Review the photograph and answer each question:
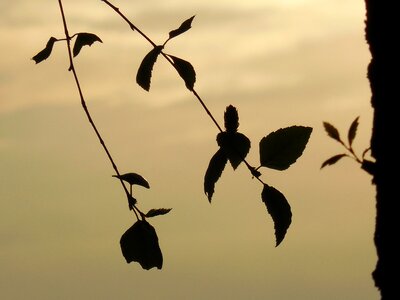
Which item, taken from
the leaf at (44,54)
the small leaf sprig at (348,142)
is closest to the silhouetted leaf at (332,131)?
the small leaf sprig at (348,142)

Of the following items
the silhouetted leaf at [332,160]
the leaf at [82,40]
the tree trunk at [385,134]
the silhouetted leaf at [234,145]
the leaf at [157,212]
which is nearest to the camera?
the tree trunk at [385,134]

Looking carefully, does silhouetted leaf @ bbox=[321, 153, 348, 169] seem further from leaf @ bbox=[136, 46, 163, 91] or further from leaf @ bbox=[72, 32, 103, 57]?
leaf @ bbox=[72, 32, 103, 57]

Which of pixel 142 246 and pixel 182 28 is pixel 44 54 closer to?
pixel 182 28

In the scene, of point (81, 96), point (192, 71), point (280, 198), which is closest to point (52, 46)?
point (81, 96)

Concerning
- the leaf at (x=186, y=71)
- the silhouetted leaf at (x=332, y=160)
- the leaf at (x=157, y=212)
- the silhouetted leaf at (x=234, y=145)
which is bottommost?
the silhouetted leaf at (x=332, y=160)

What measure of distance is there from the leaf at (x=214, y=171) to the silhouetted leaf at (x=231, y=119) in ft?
0.25

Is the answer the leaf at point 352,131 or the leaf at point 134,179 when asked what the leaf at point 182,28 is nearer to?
the leaf at point 134,179

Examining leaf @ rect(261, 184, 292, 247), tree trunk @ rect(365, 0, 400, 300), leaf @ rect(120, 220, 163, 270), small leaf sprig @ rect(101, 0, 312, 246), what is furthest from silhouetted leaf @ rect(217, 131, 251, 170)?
tree trunk @ rect(365, 0, 400, 300)

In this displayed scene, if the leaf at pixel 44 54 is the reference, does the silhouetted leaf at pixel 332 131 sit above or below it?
below

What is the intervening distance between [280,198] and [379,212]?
0.42 m

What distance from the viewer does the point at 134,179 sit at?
313cm

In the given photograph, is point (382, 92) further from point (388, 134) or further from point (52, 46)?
point (52, 46)

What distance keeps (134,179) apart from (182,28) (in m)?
0.52

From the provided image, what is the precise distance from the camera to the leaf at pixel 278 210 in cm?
286
